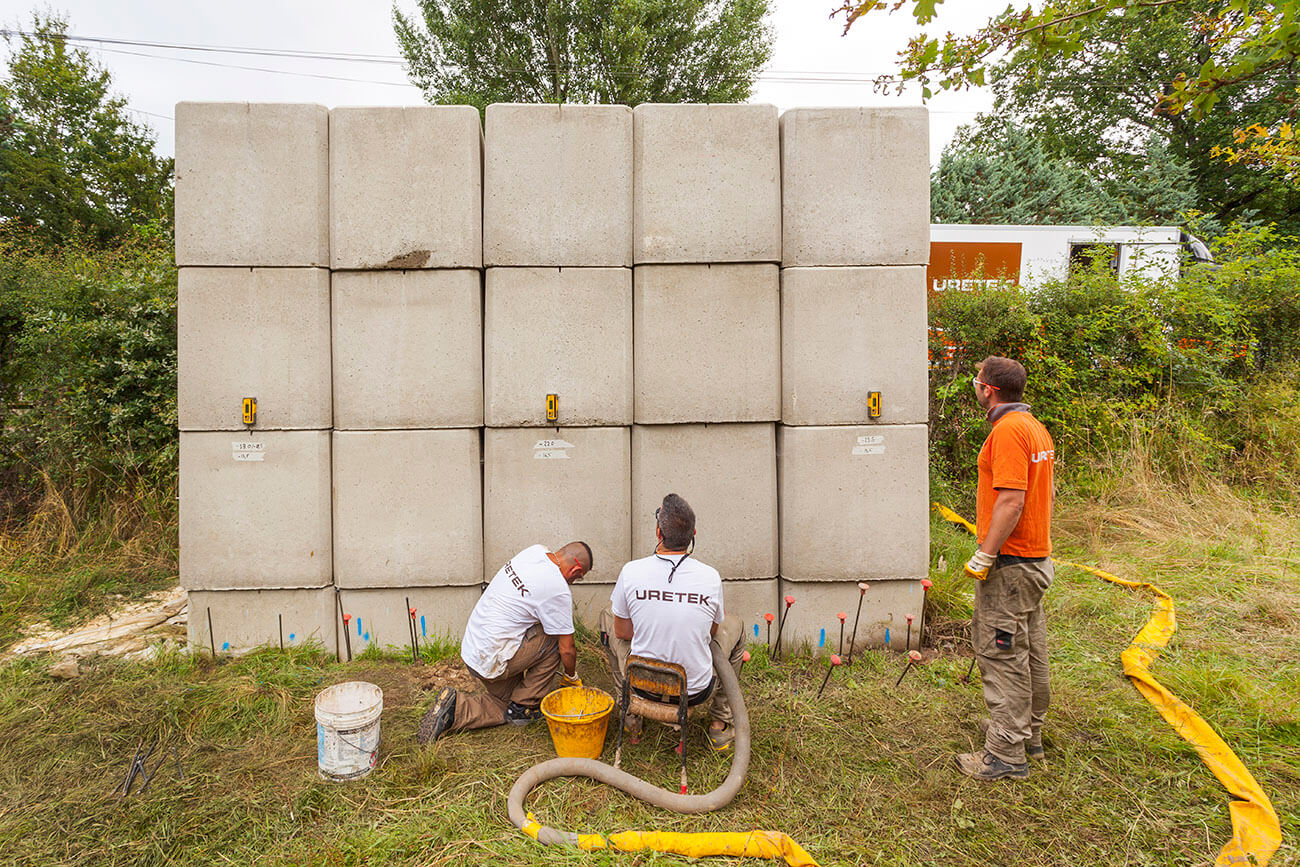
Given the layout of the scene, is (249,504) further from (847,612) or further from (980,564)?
(980,564)

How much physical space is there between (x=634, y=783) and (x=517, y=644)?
3.21ft

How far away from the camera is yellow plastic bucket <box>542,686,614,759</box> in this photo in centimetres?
307

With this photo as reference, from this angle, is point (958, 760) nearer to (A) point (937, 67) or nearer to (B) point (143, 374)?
(A) point (937, 67)

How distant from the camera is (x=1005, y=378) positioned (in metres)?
3.08

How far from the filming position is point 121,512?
5.73 m

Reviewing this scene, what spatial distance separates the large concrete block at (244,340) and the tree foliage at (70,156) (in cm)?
1748

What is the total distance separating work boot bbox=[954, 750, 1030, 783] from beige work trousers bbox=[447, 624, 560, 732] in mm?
2131

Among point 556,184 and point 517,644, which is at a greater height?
point 556,184

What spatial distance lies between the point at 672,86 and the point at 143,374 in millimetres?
12739

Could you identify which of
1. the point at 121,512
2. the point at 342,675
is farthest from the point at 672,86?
the point at 342,675

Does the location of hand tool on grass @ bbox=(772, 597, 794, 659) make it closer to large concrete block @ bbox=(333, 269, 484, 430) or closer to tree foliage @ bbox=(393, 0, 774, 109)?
large concrete block @ bbox=(333, 269, 484, 430)

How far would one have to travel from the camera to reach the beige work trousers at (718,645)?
3332 millimetres

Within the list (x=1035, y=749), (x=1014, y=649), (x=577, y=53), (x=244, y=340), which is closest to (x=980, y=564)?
(x=1014, y=649)

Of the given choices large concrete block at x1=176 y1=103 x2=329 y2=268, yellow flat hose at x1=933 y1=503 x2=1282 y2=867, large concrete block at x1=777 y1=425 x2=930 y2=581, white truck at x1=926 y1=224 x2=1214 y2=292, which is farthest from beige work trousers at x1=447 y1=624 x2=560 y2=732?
white truck at x1=926 y1=224 x2=1214 y2=292
